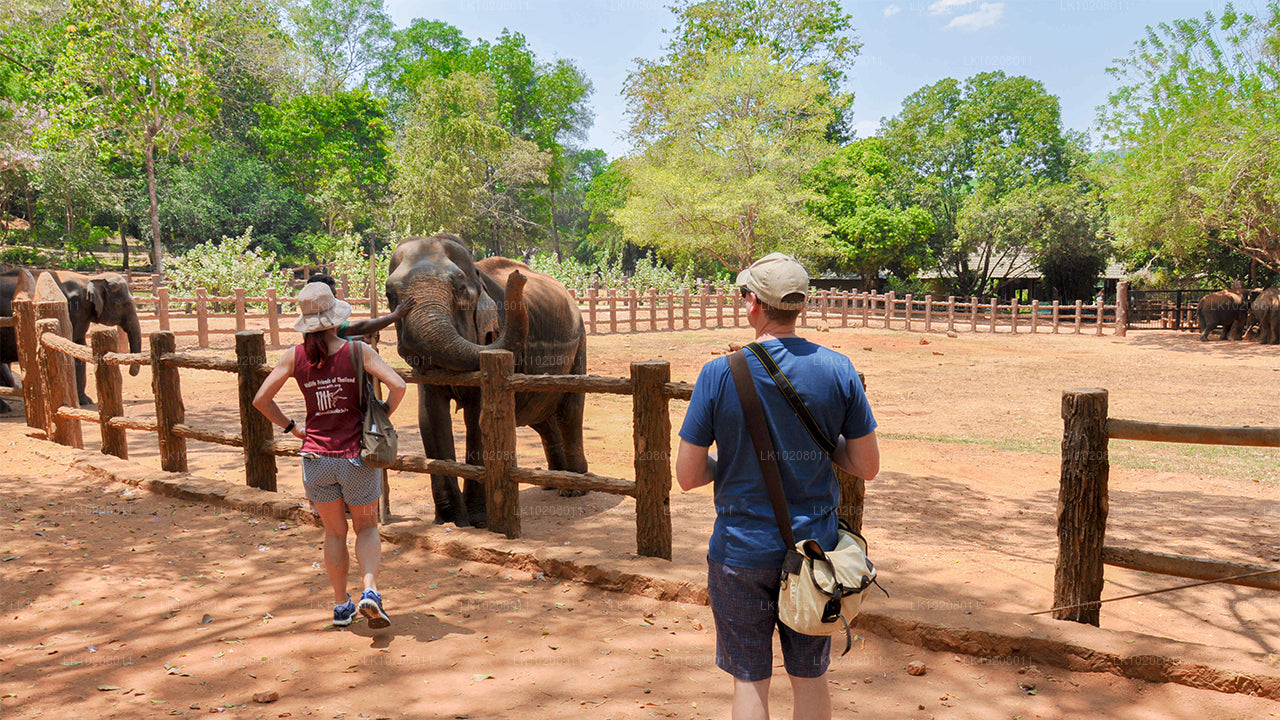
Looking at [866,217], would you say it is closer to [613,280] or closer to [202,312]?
[613,280]

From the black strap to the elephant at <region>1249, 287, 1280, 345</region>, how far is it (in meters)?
26.9

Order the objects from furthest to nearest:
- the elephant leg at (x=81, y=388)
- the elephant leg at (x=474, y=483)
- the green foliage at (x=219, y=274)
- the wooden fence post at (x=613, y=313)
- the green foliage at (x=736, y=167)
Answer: the green foliage at (x=736, y=167) → the wooden fence post at (x=613, y=313) → the green foliage at (x=219, y=274) → the elephant leg at (x=81, y=388) → the elephant leg at (x=474, y=483)

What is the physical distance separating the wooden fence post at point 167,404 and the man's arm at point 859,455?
5931mm

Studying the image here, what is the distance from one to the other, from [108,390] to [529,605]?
525 centimetres

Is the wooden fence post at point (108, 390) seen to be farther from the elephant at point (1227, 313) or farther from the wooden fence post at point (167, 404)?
the elephant at point (1227, 313)

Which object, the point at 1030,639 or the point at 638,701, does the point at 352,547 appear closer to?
the point at 638,701

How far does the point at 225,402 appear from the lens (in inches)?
506

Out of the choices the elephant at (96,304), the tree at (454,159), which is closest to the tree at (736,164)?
the tree at (454,159)

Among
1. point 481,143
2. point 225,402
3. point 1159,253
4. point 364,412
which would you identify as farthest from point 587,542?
point 481,143

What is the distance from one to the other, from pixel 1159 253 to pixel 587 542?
27.3 m

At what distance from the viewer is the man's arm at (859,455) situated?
103 inches

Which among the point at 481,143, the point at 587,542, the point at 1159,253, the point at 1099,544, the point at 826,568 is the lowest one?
the point at 587,542

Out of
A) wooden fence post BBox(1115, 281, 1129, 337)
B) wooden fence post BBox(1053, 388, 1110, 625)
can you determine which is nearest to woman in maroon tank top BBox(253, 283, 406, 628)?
wooden fence post BBox(1053, 388, 1110, 625)

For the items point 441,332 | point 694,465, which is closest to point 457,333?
point 441,332
